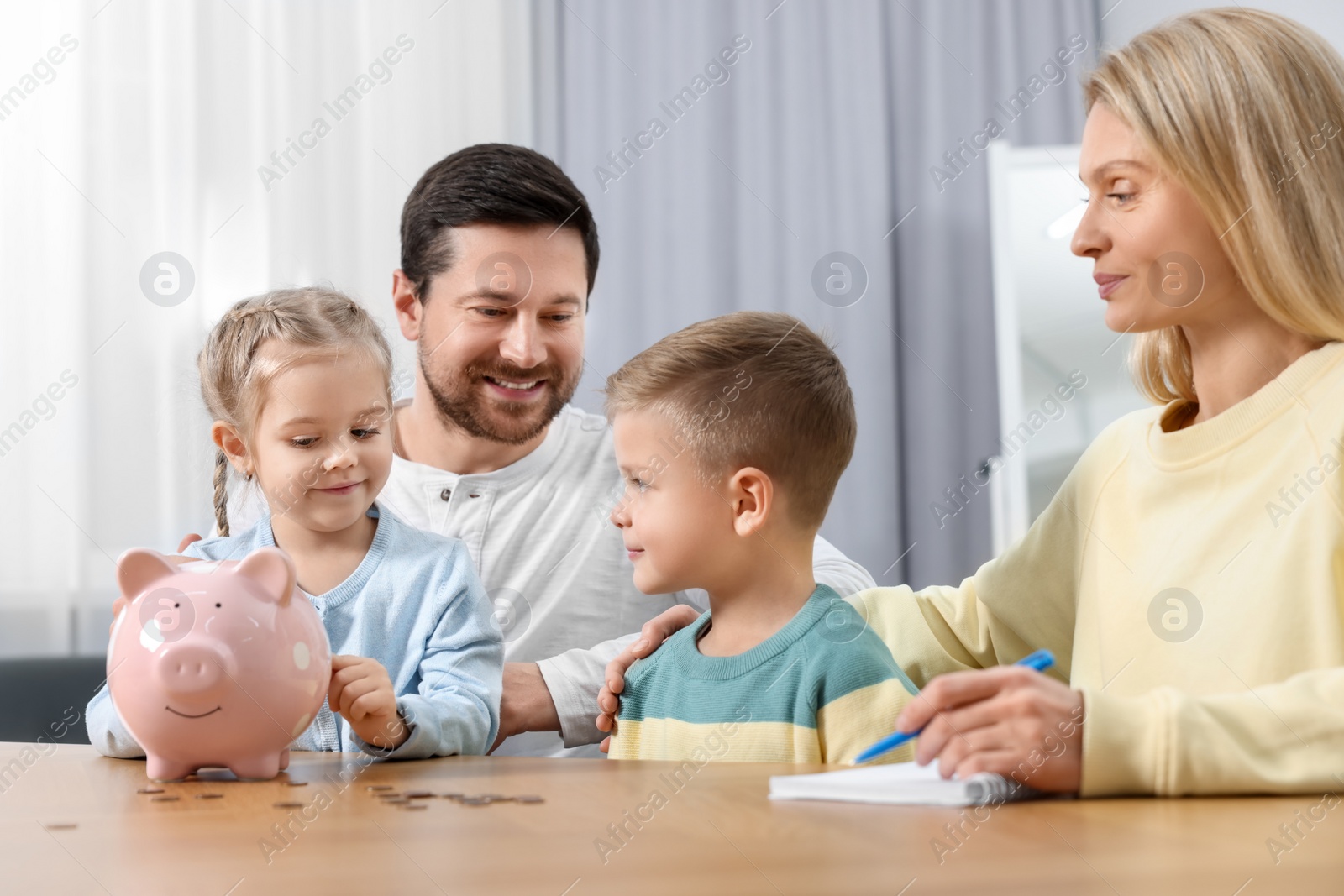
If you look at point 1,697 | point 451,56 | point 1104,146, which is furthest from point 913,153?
point 1,697

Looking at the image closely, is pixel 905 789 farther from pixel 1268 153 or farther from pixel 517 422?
pixel 517 422

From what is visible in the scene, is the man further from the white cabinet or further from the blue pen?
the white cabinet

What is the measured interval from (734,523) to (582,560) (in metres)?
0.55

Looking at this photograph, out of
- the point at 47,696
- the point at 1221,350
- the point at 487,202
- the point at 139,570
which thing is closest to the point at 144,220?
the point at 47,696

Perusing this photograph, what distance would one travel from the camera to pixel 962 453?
288 centimetres

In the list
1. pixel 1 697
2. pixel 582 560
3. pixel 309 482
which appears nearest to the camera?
pixel 309 482

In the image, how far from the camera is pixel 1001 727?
2.09 feet

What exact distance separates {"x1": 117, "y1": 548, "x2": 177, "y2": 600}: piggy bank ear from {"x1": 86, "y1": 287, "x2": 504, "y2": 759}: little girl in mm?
222

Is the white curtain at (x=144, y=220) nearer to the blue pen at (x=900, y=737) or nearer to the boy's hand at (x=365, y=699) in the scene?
the boy's hand at (x=365, y=699)

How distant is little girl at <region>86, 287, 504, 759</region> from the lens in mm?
1054

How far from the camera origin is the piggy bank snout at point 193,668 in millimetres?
776

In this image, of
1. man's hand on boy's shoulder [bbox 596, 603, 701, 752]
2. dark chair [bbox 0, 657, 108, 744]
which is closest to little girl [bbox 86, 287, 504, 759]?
man's hand on boy's shoulder [bbox 596, 603, 701, 752]

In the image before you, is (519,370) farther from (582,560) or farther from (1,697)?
(1,697)

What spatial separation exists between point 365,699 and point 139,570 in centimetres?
18
